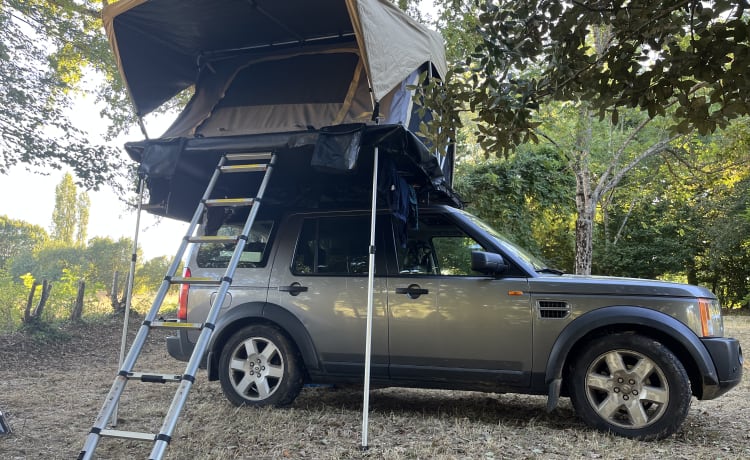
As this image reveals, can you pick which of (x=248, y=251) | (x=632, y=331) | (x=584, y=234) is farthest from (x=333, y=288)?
(x=584, y=234)

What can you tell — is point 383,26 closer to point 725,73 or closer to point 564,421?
point 725,73

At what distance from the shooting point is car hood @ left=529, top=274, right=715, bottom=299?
4.04m

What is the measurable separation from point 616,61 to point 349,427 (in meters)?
3.29

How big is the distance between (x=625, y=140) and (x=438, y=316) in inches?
356

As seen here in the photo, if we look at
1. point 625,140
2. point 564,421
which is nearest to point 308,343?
point 564,421

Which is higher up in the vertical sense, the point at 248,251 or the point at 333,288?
the point at 248,251

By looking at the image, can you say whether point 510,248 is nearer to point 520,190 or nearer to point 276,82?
point 276,82

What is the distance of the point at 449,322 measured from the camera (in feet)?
14.6

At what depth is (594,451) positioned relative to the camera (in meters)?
3.66

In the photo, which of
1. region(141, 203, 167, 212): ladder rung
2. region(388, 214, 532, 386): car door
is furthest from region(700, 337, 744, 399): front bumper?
region(141, 203, 167, 212): ladder rung

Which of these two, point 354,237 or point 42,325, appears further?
point 42,325

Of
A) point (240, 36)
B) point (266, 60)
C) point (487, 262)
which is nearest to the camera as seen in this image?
point (487, 262)

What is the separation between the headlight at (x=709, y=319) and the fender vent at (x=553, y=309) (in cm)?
93

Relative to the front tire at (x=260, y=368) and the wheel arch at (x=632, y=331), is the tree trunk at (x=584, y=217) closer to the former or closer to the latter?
the wheel arch at (x=632, y=331)
